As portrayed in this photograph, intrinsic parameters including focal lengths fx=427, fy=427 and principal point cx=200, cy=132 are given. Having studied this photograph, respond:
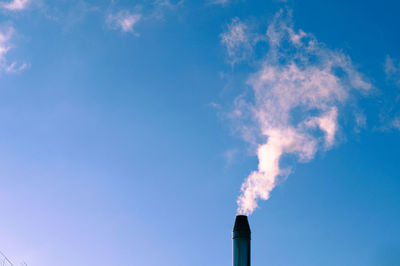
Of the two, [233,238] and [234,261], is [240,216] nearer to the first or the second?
[233,238]

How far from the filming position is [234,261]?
18422 millimetres

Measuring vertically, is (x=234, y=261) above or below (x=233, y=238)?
below

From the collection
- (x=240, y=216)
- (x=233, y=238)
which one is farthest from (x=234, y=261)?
(x=240, y=216)

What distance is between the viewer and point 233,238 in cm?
1992

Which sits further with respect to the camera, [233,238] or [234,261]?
[233,238]

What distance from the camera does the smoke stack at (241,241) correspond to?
18.4 m

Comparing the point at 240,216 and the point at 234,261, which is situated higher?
the point at 240,216

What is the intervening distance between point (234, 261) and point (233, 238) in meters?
1.63

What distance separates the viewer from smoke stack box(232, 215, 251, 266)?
18.4 m

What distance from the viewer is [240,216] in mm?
20922

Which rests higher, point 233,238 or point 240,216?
point 240,216

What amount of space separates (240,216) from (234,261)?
2934 millimetres

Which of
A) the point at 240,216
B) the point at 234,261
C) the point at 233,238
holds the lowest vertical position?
the point at 234,261

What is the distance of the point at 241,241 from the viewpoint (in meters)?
19.4
